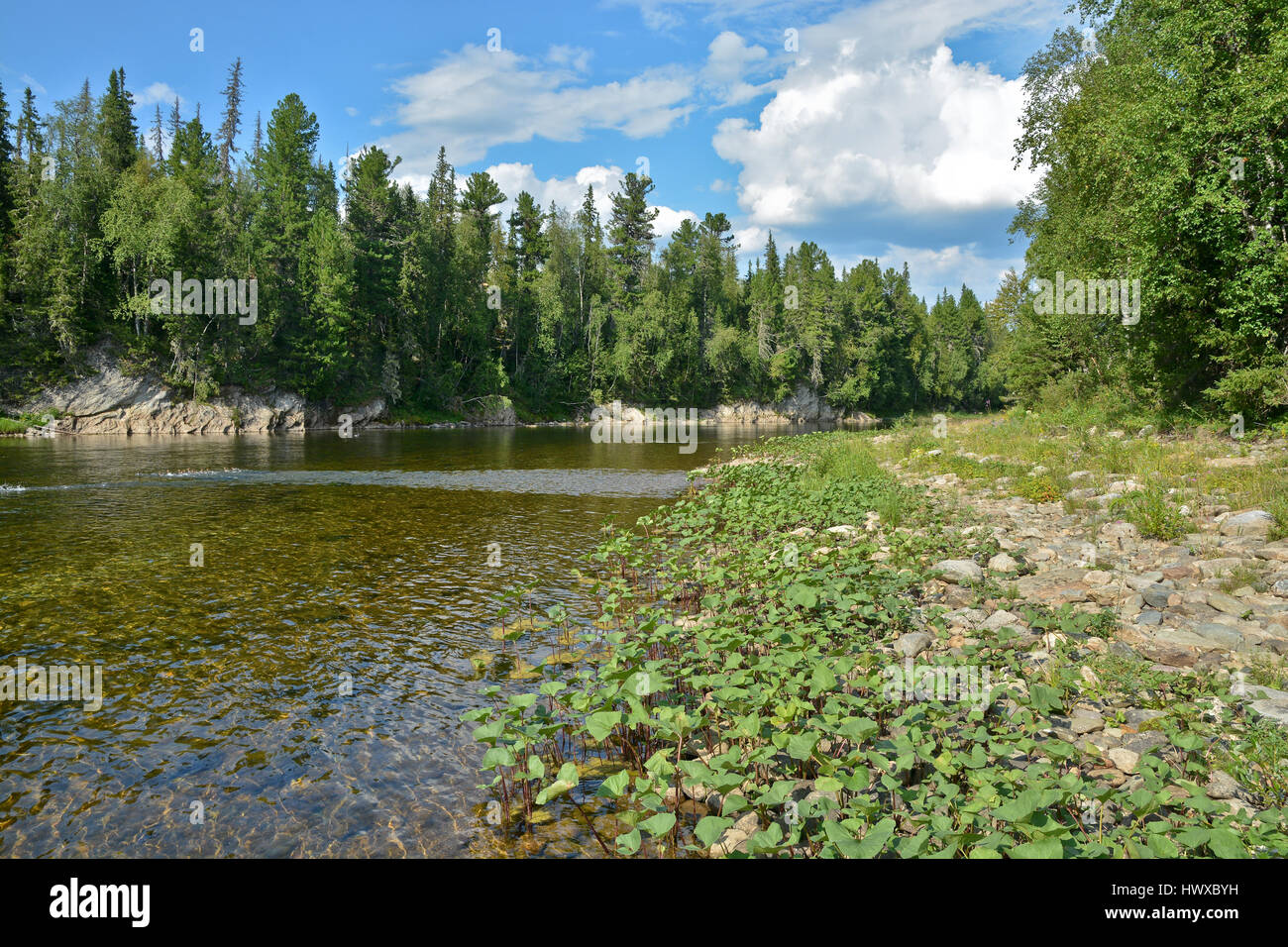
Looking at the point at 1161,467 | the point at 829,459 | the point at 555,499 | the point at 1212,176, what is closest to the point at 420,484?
the point at 555,499

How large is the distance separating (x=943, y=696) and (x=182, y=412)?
65382 millimetres

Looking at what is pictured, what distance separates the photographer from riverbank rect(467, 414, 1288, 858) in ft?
15.0

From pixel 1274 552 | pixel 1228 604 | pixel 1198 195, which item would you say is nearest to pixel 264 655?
pixel 1228 604

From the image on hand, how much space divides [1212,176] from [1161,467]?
9.47 metres

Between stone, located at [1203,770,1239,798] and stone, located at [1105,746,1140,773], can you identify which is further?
stone, located at [1105,746,1140,773]

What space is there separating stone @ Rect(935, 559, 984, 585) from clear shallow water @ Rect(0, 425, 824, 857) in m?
5.87

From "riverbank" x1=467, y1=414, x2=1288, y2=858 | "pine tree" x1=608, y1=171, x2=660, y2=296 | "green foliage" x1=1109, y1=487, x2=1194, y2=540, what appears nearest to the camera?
"riverbank" x1=467, y1=414, x2=1288, y2=858

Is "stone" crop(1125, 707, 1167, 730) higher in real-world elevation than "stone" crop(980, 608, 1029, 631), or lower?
lower

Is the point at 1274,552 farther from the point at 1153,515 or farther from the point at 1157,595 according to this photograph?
the point at 1157,595

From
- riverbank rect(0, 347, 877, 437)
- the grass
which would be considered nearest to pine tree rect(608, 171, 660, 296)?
riverbank rect(0, 347, 877, 437)

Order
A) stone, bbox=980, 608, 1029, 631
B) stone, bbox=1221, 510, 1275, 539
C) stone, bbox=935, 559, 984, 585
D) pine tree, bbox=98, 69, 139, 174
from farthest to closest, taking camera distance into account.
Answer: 1. pine tree, bbox=98, 69, 139, 174
2. stone, bbox=1221, 510, 1275, 539
3. stone, bbox=935, 559, 984, 585
4. stone, bbox=980, 608, 1029, 631

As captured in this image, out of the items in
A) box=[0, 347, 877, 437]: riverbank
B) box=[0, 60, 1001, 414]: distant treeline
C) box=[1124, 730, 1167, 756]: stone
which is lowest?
box=[1124, 730, 1167, 756]: stone

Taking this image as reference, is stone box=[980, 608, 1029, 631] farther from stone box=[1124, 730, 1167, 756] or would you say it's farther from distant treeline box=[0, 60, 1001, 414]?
distant treeline box=[0, 60, 1001, 414]

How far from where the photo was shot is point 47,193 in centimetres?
5347
